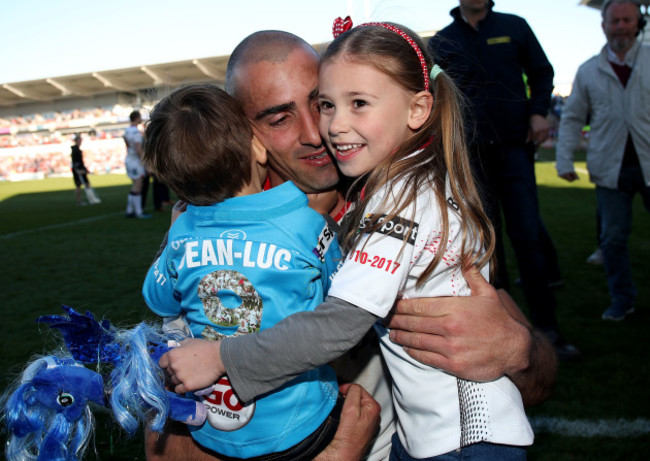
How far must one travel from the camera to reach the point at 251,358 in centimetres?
Answer: 140

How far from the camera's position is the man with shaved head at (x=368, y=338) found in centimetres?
155

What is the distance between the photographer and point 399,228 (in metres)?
1.42

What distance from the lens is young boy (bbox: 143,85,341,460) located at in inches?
60.6

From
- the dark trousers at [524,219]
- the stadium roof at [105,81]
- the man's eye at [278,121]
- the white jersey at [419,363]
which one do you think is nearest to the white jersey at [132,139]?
the dark trousers at [524,219]

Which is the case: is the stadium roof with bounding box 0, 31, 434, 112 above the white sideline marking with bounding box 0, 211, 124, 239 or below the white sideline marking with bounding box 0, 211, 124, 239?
below

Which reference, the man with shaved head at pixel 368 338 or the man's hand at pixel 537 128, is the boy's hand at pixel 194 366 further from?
the man's hand at pixel 537 128

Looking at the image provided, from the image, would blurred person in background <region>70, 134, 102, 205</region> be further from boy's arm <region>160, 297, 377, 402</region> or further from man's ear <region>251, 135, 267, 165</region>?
boy's arm <region>160, 297, 377, 402</region>

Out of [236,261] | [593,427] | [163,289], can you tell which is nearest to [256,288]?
[236,261]

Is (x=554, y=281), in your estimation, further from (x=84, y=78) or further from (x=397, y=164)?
(x=84, y=78)

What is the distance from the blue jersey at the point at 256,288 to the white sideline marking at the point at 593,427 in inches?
83.2

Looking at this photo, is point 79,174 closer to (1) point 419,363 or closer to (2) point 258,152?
(2) point 258,152

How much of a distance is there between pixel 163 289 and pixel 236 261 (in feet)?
1.15

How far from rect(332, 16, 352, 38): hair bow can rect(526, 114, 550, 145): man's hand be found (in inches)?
111

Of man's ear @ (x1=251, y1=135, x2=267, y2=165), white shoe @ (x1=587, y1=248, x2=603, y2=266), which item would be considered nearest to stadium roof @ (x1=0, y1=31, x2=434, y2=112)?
white shoe @ (x1=587, y1=248, x2=603, y2=266)
